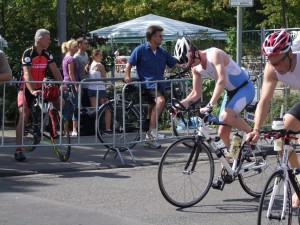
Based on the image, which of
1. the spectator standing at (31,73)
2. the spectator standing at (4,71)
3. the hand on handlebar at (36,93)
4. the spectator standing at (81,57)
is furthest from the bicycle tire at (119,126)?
the spectator standing at (81,57)

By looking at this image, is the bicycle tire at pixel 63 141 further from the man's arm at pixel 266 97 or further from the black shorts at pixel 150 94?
the man's arm at pixel 266 97

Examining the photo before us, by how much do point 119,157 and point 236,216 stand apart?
363 cm

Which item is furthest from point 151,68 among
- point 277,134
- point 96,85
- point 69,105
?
point 277,134

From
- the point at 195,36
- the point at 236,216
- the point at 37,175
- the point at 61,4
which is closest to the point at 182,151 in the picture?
the point at 236,216

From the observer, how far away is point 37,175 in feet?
30.8

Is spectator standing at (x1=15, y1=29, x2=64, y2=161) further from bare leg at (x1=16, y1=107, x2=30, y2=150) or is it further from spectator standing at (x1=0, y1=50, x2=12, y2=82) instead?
spectator standing at (x1=0, y1=50, x2=12, y2=82)

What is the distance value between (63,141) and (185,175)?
2943 millimetres

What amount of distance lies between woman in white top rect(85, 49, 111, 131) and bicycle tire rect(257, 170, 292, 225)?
5.11 metres

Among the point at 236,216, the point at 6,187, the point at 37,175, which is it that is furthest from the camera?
the point at 37,175

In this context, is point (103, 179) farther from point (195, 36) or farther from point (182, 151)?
point (195, 36)

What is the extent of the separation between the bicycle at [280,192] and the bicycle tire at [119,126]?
512cm

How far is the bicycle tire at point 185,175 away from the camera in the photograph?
7449 mm

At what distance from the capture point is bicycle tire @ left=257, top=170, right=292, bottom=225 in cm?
546

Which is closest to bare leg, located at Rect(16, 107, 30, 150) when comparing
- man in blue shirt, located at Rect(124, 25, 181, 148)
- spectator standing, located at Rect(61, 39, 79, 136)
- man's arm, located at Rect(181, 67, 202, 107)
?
man in blue shirt, located at Rect(124, 25, 181, 148)
